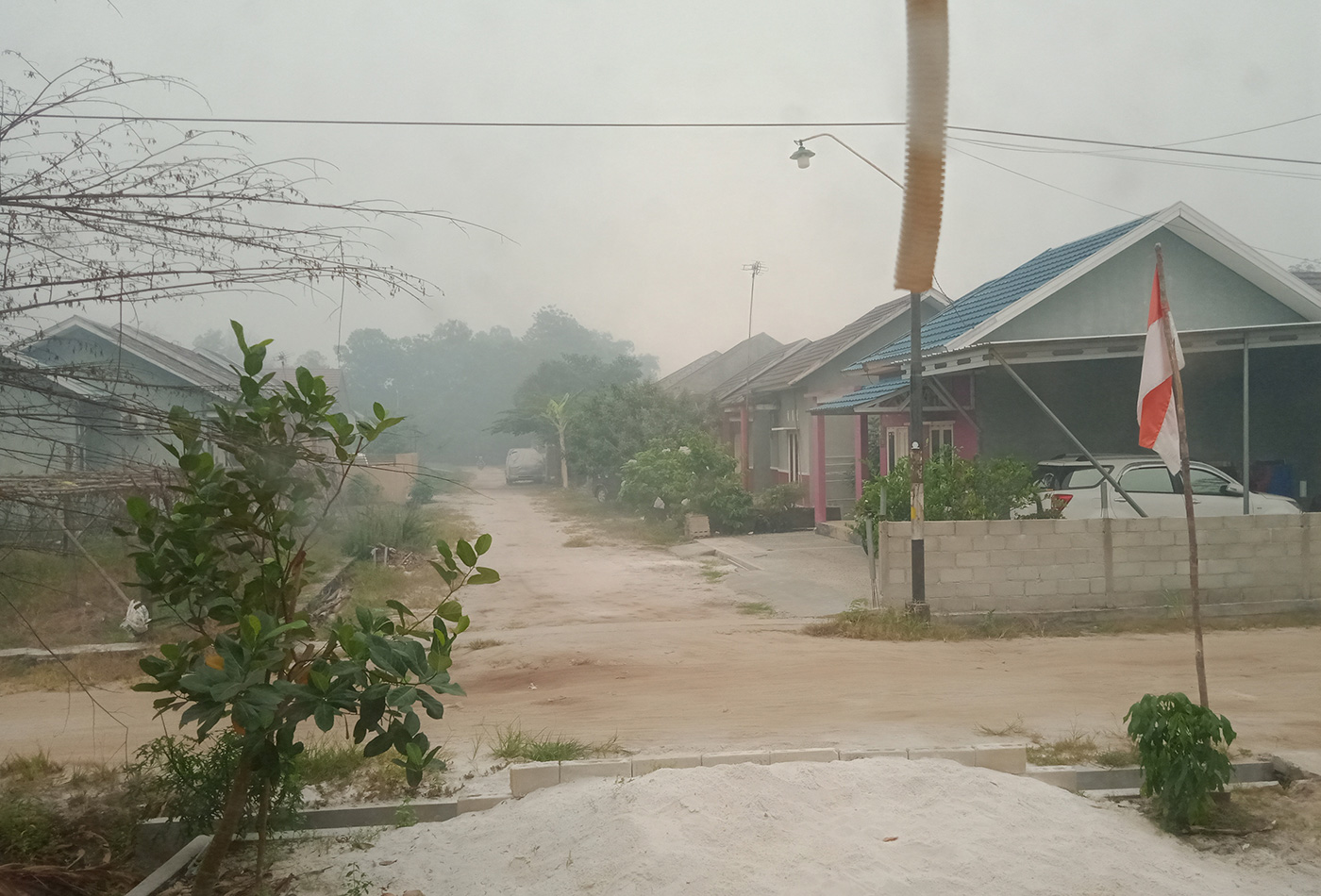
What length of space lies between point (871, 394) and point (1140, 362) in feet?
14.6

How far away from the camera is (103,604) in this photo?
11.7 meters

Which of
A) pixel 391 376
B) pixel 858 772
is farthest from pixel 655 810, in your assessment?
pixel 391 376

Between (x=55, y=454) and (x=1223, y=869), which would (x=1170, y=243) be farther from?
(x=55, y=454)

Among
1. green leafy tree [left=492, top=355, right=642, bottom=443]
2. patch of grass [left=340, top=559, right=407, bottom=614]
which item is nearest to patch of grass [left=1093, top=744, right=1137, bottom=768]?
patch of grass [left=340, top=559, right=407, bottom=614]

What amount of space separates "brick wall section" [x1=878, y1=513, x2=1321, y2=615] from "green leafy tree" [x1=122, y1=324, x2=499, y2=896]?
8216mm

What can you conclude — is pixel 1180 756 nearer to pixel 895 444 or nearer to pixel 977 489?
pixel 977 489

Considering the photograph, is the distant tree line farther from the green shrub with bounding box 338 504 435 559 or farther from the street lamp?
the street lamp

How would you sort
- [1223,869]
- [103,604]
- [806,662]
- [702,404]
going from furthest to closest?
[702,404], [103,604], [806,662], [1223,869]

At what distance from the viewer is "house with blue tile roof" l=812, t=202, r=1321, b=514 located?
15.1m

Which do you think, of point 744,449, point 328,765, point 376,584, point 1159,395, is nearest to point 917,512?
point 1159,395

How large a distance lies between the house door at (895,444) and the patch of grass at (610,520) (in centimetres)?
481

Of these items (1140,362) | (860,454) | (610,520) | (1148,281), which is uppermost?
(1148,281)

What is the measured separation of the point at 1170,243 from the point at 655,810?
1399cm

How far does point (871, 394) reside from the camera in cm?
1814
